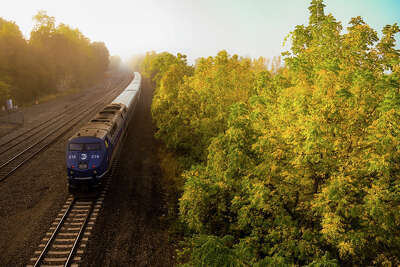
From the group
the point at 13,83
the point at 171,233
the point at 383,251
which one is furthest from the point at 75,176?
the point at 13,83

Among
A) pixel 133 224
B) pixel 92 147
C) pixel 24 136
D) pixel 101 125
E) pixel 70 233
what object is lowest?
pixel 133 224

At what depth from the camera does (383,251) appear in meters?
7.60

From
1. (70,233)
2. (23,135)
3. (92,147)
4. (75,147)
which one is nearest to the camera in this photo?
(70,233)

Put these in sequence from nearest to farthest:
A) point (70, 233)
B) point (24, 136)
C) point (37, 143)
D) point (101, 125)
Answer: point (70, 233) < point (101, 125) < point (37, 143) < point (24, 136)

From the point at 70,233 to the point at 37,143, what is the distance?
Answer: 16662mm

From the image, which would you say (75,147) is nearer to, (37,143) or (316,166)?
(37,143)

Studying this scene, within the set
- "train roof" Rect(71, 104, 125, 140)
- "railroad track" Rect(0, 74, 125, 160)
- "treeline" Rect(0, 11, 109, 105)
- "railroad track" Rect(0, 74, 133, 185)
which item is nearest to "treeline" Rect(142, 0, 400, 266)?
"train roof" Rect(71, 104, 125, 140)

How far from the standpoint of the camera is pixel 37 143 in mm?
25688

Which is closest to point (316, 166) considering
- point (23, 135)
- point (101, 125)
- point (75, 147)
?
point (75, 147)

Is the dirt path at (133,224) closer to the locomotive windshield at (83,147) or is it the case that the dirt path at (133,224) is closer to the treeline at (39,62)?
the locomotive windshield at (83,147)

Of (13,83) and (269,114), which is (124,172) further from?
(13,83)

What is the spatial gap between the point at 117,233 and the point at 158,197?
15.5 ft

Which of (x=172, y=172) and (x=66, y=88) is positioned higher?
(x=66, y=88)

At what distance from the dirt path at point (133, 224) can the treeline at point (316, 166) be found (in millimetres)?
4205
